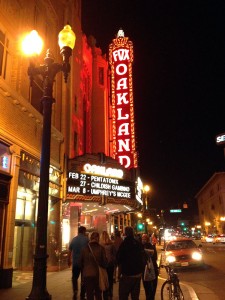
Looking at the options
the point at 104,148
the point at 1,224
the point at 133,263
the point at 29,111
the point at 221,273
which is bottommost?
the point at 221,273

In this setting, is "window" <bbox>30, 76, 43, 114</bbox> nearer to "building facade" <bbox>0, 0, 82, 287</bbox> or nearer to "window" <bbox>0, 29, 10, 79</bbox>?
"building facade" <bbox>0, 0, 82, 287</bbox>

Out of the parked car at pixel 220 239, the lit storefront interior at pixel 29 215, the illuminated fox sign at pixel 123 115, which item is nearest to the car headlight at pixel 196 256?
the lit storefront interior at pixel 29 215

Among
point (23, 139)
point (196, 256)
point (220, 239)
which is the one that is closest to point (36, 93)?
point (23, 139)

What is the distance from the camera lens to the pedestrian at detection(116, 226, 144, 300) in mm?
6242

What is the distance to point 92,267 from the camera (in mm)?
6703

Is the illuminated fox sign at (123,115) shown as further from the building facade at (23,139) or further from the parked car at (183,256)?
the parked car at (183,256)

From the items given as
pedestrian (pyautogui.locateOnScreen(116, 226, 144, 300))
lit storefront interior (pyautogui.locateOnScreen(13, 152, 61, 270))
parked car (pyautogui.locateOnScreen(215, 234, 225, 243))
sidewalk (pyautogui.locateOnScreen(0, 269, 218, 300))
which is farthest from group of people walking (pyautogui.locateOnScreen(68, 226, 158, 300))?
Answer: parked car (pyautogui.locateOnScreen(215, 234, 225, 243))

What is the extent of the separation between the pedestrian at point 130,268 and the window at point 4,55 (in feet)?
26.5

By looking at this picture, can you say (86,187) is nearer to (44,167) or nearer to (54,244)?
(54,244)

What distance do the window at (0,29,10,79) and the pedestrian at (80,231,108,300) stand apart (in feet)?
24.7

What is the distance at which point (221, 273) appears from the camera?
576 inches

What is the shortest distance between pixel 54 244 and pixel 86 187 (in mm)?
3339

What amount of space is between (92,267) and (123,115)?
20526 mm

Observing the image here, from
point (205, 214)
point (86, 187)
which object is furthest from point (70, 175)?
point (205, 214)
